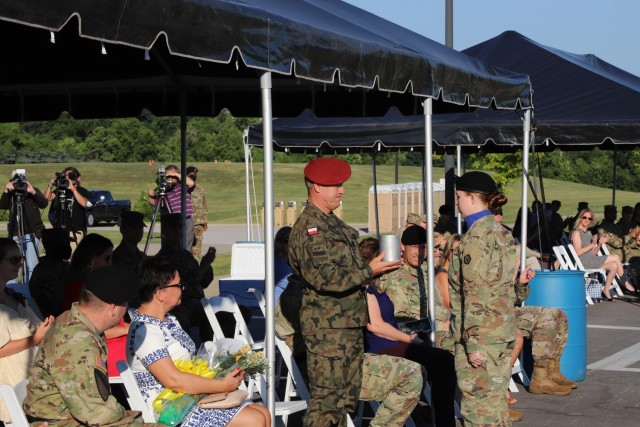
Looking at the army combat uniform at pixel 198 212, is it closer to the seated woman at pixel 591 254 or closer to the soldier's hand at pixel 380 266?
the seated woman at pixel 591 254

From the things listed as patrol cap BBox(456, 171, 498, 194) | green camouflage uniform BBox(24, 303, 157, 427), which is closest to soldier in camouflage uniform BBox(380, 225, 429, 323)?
patrol cap BBox(456, 171, 498, 194)

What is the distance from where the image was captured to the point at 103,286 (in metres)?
4.65

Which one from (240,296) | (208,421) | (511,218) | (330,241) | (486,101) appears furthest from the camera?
(511,218)

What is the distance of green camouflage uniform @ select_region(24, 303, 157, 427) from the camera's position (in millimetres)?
4449

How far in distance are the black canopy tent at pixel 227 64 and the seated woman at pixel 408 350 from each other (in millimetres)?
1013

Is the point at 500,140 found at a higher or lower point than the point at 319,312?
higher

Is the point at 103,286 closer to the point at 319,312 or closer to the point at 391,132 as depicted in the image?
the point at 319,312

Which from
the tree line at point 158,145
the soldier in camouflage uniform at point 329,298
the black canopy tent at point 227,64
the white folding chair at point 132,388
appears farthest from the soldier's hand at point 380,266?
the tree line at point 158,145

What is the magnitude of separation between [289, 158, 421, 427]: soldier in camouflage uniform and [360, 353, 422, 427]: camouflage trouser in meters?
0.45

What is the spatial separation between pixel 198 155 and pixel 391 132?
2302 inches

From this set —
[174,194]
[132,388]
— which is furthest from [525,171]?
[174,194]

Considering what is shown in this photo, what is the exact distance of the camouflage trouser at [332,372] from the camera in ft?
19.0

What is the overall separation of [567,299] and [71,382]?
555 centimetres

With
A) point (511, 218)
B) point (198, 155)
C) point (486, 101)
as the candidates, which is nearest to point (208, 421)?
point (486, 101)
